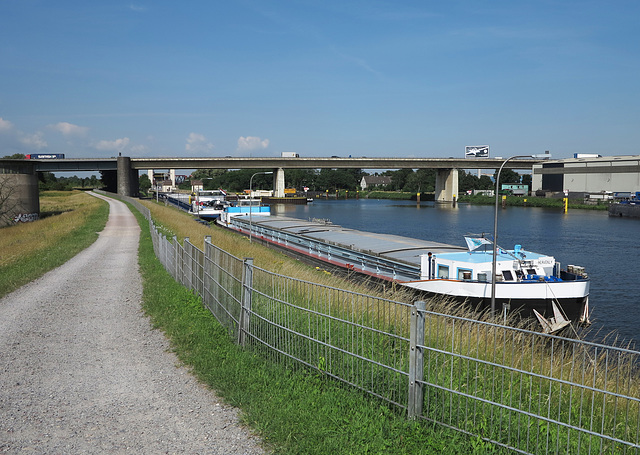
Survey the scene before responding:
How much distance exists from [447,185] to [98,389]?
12196cm

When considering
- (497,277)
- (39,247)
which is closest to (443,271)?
(497,277)

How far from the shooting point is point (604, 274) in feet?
109

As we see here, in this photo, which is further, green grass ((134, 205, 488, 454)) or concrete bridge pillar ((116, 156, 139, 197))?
concrete bridge pillar ((116, 156, 139, 197))

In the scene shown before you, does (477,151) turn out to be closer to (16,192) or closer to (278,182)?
(278,182)

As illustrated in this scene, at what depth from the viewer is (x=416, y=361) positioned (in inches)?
224

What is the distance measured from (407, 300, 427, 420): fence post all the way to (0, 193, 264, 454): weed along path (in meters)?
1.79

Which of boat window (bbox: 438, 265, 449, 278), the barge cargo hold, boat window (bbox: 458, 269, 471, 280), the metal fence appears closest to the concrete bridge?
the barge cargo hold

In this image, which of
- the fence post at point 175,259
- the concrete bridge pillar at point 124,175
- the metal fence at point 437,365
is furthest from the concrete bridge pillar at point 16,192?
the concrete bridge pillar at point 124,175

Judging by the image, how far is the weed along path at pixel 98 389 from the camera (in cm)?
576

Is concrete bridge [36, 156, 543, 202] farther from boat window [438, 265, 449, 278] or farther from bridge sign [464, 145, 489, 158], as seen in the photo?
boat window [438, 265, 449, 278]

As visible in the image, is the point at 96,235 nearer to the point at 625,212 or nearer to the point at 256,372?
the point at 256,372

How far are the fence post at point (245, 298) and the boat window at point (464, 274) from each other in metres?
14.1

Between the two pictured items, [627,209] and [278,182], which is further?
[278,182]

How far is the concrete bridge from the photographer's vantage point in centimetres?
10144
